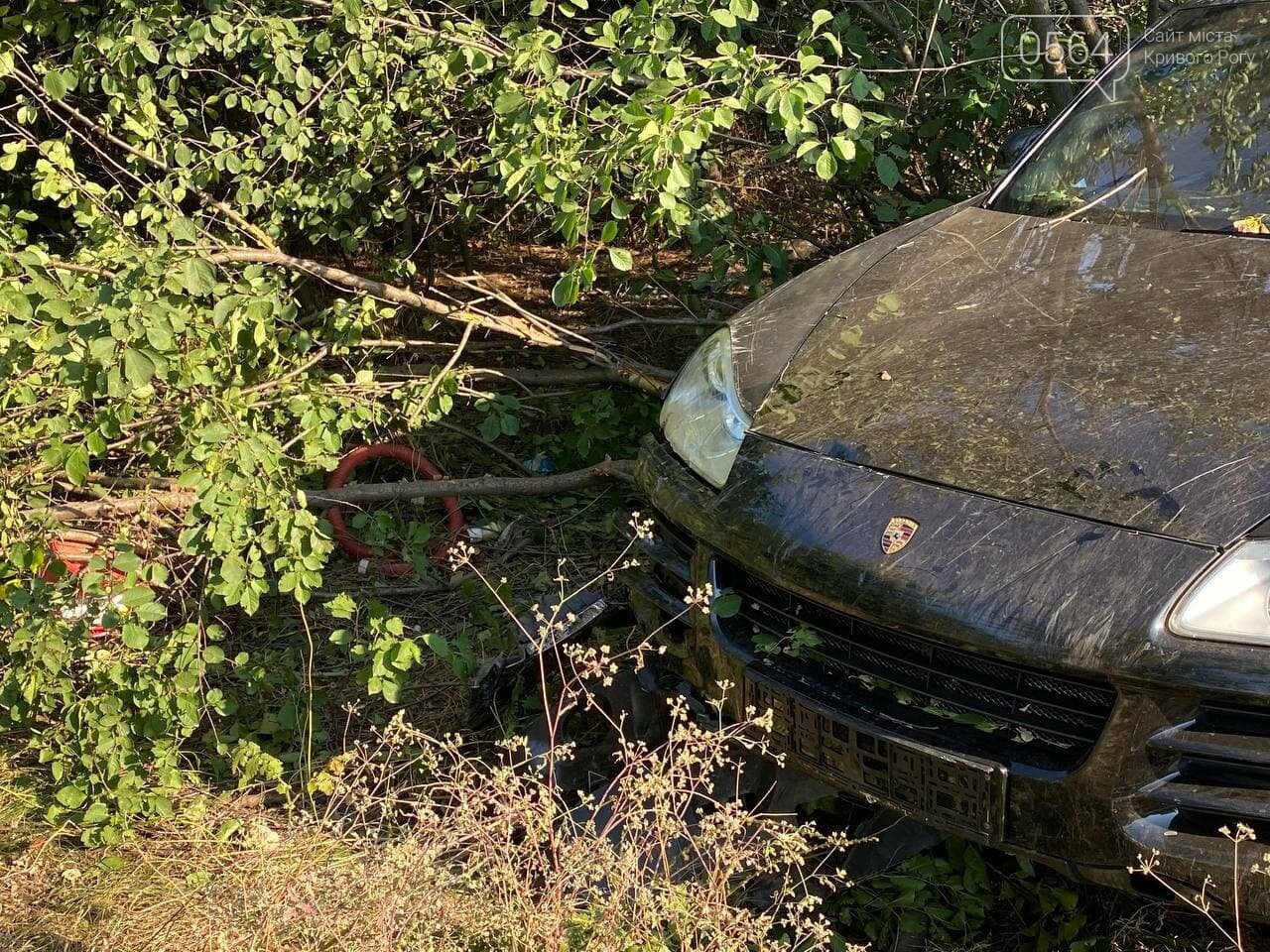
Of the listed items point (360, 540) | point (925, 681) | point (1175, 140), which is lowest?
point (360, 540)

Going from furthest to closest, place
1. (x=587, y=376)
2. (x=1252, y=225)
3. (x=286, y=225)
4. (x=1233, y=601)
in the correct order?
(x=286, y=225), (x=587, y=376), (x=1252, y=225), (x=1233, y=601)

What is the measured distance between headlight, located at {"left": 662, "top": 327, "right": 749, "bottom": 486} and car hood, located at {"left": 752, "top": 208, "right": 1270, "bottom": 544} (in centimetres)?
11

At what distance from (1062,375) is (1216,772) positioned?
850mm

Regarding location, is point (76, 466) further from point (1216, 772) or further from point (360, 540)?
point (1216, 772)

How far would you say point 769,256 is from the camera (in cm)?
492

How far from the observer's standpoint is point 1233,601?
2.12 meters

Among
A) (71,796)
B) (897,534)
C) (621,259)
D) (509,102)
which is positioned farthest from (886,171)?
(71,796)

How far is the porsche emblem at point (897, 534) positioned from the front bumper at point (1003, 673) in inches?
0.7

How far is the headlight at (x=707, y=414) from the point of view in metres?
2.98

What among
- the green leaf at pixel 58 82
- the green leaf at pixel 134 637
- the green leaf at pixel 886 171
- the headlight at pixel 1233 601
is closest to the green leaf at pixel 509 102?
the green leaf at pixel 886 171

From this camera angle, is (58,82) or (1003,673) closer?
(1003,673)

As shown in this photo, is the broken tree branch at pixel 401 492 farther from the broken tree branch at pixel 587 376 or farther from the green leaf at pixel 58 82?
the green leaf at pixel 58 82

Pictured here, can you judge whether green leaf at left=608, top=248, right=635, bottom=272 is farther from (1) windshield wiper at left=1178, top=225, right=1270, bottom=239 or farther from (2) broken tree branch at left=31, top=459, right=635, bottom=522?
(1) windshield wiper at left=1178, top=225, right=1270, bottom=239

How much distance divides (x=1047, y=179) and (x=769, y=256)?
149 centimetres
